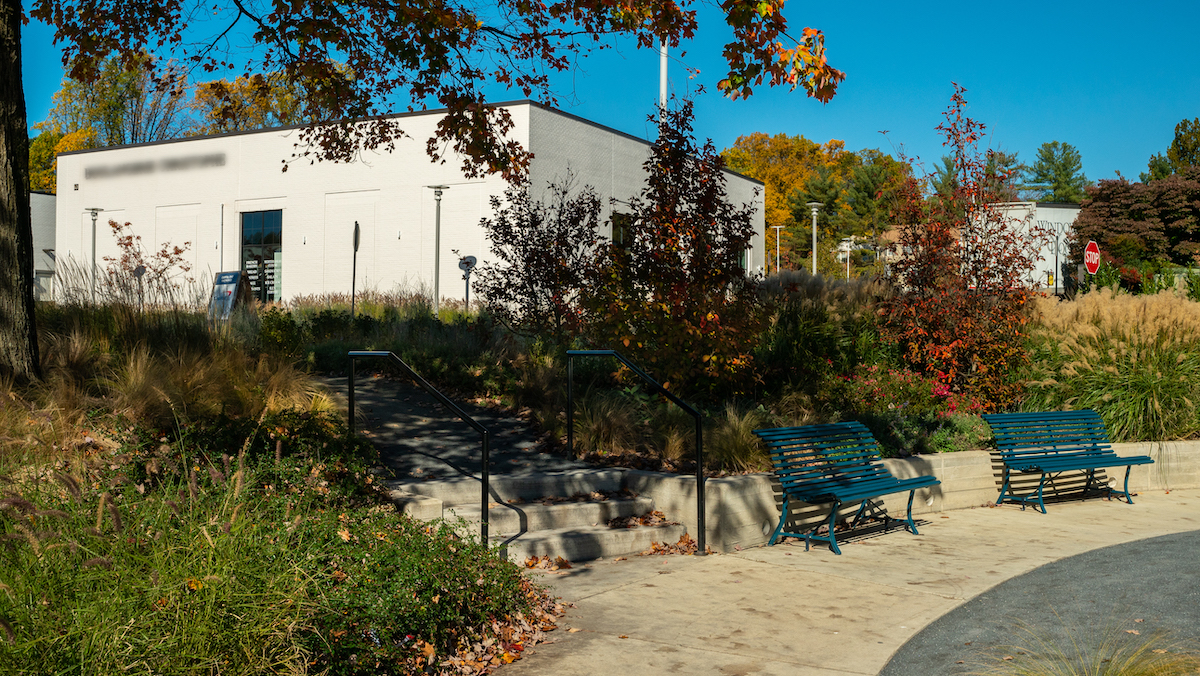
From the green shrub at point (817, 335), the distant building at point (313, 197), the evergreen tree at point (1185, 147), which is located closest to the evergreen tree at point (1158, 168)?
the evergreen tree at point (1185, 147)

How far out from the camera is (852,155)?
70.4 m

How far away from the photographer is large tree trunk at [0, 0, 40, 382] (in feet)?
23.1

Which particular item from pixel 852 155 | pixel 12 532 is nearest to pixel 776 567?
pixel 12 532

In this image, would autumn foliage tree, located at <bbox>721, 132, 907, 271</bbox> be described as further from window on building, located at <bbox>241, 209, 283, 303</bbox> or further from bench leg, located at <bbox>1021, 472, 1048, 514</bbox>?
bench leg, located at <bbox>1021, 472, 1048, 514</bbox>

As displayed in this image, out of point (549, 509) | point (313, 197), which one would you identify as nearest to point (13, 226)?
point (549, 509)

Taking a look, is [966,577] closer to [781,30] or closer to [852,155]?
[781,30]

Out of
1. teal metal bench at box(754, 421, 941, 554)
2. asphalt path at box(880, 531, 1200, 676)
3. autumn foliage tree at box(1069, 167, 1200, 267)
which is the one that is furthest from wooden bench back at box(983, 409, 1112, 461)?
autumn foliage tree at box(1069, 167, 1200, 267)

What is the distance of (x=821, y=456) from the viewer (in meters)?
8.01

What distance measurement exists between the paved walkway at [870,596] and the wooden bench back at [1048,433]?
92 cm

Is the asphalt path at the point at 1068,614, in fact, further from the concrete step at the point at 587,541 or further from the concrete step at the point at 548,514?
the concrete step at the point at 548,514

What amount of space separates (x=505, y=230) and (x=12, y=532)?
32.4ft

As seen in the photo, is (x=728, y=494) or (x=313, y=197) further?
(x=313, y=197)

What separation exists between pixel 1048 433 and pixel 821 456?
11.5 ft

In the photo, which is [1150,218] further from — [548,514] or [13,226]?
[13,226]
